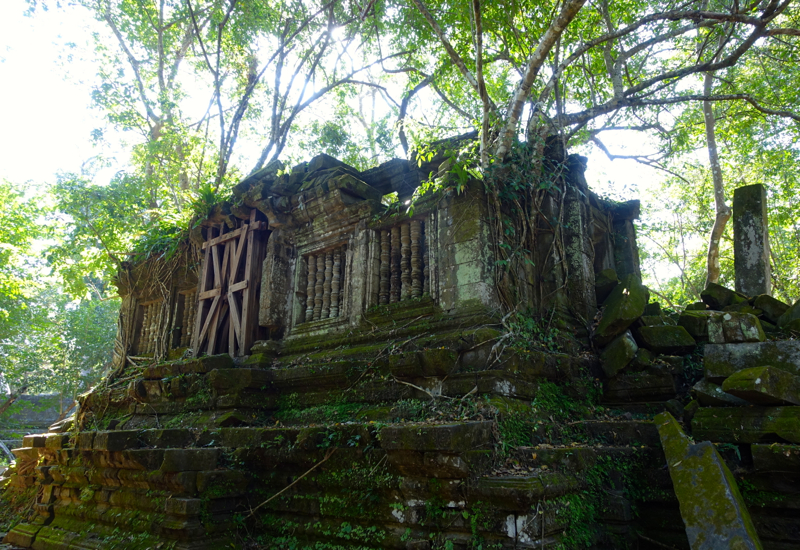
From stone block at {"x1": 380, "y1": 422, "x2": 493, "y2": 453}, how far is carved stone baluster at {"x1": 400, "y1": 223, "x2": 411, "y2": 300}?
7.08 feet

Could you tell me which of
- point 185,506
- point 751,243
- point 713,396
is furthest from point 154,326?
point 751,243

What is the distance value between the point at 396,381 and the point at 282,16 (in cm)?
1058

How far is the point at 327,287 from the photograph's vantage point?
634 cm

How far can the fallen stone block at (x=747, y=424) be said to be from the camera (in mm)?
3314

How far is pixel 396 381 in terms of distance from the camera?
4566mm

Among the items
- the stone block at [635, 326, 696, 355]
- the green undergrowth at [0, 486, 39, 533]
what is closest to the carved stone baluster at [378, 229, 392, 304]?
the stone block at [635, 326, 696, 355]

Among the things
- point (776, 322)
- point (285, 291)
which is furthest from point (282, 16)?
point (776, 322)

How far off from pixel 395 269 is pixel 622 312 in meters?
2.39

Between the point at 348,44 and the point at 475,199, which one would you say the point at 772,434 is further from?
the point at 348,44

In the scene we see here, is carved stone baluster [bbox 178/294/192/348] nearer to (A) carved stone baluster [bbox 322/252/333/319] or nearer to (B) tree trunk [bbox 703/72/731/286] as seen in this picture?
(A) carved stone baluster [bbox 322/252/333/319]

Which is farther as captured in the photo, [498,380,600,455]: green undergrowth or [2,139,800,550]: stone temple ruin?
[498,380,600,455]: green undergrowth

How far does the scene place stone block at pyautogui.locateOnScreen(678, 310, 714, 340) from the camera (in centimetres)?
493

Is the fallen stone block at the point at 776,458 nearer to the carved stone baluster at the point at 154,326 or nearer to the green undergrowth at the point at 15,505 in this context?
the green undergrowth at the point at 15,505

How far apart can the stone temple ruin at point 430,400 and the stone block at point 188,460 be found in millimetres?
17
